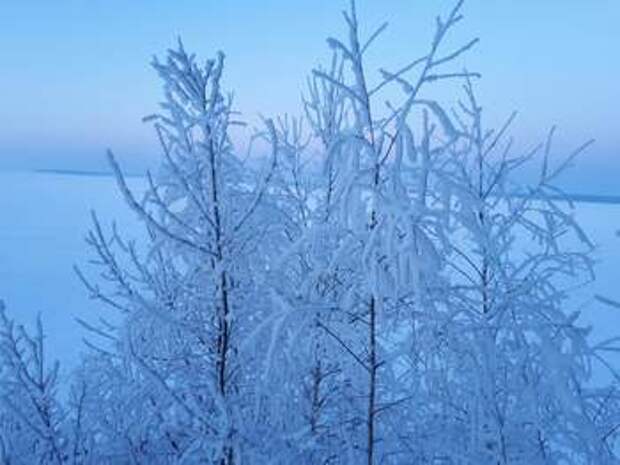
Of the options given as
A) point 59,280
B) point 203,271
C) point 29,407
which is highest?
point 203,271

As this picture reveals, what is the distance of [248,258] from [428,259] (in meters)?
2.16

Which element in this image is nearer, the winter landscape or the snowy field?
the winter landscape

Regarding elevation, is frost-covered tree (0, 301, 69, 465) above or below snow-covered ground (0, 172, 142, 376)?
above

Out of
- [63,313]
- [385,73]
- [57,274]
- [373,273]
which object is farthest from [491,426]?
[57,274]

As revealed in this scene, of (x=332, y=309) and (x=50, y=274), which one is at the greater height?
(x=332, y=309)

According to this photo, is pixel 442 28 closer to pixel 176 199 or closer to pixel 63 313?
pixel 176 199

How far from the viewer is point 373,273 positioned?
3375 millimetres

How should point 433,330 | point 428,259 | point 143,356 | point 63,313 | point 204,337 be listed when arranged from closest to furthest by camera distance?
point 428,259 → point 433,330 → point 204,337 → point 143,356 → point 63,313

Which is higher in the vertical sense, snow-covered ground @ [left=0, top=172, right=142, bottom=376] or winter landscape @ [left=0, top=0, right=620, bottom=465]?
winter landscape @ [left=0, top=0, right=620, bottom=465]

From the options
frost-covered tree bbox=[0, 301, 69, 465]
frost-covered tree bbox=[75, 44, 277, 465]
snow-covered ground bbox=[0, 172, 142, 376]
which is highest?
frost-covered tree bbox=[75, 44, 277, 465]

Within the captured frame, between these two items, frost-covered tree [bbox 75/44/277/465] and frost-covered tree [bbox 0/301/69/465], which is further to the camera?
frost-covered tree [bbox 0/301/69/465]

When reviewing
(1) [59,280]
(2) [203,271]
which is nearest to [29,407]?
(2) [203,271]

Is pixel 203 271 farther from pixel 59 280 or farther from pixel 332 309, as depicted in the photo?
pixel 59 280

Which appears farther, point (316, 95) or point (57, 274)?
point (57, 274)
